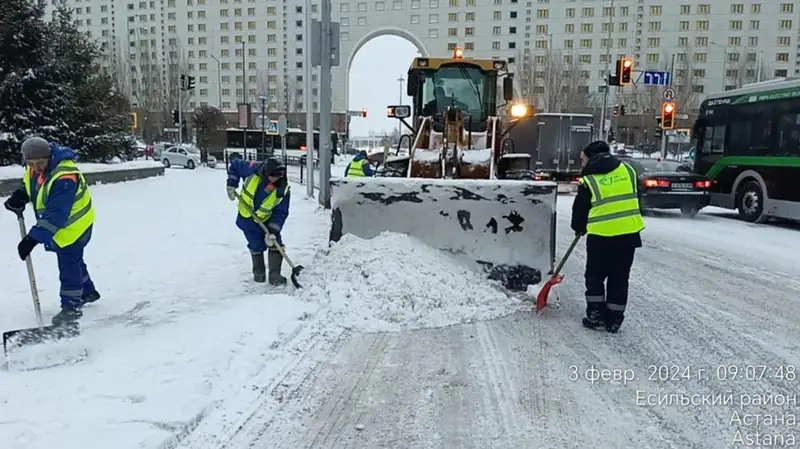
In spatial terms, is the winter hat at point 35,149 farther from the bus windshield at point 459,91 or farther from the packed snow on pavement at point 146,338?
the bus windshield at point 459,91

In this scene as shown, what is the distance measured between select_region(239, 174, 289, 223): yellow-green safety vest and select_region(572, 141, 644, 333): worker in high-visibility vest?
325cm

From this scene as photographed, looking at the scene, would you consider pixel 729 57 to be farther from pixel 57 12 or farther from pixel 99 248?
pixel 99 248

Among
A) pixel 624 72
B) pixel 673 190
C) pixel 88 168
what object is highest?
pixel 624 72

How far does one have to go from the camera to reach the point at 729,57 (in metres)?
76.6

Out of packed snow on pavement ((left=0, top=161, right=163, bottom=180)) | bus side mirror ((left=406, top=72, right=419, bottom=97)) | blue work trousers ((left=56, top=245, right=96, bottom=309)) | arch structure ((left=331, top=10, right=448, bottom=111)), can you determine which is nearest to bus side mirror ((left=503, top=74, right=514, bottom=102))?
bus side mirror ((left=406, top=72, right=419, bottom=97))

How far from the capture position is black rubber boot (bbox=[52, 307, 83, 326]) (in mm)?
4832

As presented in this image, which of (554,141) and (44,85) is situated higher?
(44,85)

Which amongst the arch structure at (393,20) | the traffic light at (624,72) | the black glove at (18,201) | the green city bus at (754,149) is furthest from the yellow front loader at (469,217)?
the arch structure at (393,20)

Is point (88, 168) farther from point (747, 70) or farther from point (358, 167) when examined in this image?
point (747, 70)

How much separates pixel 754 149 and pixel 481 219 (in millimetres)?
10153

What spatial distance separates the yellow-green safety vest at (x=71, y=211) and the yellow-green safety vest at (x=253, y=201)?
176cm

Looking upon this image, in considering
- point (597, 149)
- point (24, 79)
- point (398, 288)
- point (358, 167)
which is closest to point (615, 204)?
point (597, 149)

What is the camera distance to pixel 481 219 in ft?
21.3

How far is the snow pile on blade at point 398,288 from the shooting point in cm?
550
